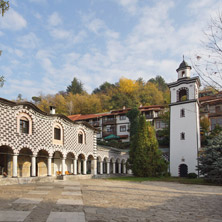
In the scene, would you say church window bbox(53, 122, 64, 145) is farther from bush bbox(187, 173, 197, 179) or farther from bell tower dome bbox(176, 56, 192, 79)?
bell tower dome bbox(176, 56, 192, 79)

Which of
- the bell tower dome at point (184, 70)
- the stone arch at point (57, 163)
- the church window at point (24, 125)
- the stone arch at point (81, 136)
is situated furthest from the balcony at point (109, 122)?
the church window at point (24, 125)

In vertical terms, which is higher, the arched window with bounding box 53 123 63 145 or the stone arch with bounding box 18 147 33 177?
the arched window with bounding box 53 123 63 145

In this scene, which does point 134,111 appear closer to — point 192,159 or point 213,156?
point 192,159

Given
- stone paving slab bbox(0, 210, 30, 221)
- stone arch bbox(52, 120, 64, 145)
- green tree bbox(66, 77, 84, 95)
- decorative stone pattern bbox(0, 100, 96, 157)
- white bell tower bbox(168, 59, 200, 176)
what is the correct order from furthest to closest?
green tree bbox(66, 77, 84, 95) → white bell tower bbox(168, 59, 200, 176) → stone arch bbox(52, 120, 64, 145) → decorative stone pattern bbox(0, 100, 96, 157) → stone paving slab bbox(0, 210, 30, 221)

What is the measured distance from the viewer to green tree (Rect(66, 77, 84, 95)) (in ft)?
287

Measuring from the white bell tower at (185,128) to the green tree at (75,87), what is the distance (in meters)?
59.0

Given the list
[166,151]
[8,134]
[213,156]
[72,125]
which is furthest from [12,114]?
[166,151]

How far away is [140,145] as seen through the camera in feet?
87.5

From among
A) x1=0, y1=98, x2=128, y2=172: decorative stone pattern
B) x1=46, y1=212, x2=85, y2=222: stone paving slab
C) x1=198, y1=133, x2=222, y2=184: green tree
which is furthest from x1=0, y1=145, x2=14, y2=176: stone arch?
x1=198, y1=133, x2=222, y2=184: green tree

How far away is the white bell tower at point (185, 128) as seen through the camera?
28.0 meters

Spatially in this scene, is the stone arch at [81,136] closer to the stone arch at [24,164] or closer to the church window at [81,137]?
the church window at [81,137]

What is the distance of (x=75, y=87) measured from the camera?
8862cm

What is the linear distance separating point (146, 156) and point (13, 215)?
2090 centimetres

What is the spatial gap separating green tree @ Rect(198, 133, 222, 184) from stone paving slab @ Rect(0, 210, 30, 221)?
664 inches
